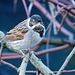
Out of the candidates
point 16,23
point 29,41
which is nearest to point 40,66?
point 29,41

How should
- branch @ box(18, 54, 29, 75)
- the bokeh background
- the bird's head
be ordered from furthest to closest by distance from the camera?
the bokeh background, the bird's head, branch @ box(18, 54, 29, 75)

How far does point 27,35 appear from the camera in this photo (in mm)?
1526

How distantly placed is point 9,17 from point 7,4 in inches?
10.1

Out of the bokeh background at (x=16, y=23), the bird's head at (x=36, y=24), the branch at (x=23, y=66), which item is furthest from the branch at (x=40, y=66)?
the bokeh background at (x=16, y=23)

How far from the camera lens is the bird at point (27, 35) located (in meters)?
1.50

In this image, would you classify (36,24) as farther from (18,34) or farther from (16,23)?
(16,23)

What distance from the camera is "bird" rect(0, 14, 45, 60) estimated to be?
1.50 metres

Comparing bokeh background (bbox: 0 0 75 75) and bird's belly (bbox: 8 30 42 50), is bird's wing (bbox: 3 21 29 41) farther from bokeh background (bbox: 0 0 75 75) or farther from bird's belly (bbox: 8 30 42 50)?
bokeh background (bbox: 0 0 75 75)

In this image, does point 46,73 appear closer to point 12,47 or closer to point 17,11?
point 12,47

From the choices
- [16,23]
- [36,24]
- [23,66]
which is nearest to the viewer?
[23,66]

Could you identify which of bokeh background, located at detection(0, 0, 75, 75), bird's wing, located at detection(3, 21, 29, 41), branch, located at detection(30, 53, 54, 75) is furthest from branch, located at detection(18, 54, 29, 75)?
bokeh background, located at detection(0, 0, 75, 75)

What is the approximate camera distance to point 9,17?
11.3 ft

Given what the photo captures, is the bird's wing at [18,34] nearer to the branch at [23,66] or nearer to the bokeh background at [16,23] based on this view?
the branch at [23,66]

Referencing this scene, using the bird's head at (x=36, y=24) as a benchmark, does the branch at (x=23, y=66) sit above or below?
below
